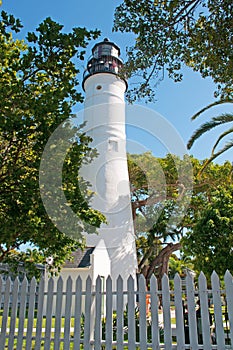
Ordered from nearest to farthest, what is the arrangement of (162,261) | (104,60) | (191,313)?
(191,313)
(104,60)
(162,261)

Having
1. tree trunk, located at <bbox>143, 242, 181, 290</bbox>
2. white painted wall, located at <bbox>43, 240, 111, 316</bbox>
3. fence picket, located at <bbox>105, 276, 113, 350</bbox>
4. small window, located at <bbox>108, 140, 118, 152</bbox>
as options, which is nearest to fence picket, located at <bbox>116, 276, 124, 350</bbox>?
fence picket, located at <bbox>105, 276, 113, 350</bbox>

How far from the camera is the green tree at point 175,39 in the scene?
573 centimetres

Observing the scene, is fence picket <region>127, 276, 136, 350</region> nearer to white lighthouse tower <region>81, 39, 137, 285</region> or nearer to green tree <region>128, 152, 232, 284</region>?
white lighthouse tower <region>81, 39, 137, 285</region>

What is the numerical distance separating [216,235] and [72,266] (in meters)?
6.68

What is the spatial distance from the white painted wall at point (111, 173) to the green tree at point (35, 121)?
935 cm

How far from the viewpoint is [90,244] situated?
1569 centimetres

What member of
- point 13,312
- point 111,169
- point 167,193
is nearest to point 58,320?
point 13,312

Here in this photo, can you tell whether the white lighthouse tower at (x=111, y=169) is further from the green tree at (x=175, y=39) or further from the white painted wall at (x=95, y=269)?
the green tree at (x=175, y=39)

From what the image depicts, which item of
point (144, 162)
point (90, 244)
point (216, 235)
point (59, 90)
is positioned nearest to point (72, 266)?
point (90, 244)

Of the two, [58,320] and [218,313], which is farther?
[58,320]

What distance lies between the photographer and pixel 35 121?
210 inches

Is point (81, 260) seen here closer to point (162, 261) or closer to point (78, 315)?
point (162, 261)

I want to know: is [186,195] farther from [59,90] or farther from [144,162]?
[59,90]

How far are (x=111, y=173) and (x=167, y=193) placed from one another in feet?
13.9
